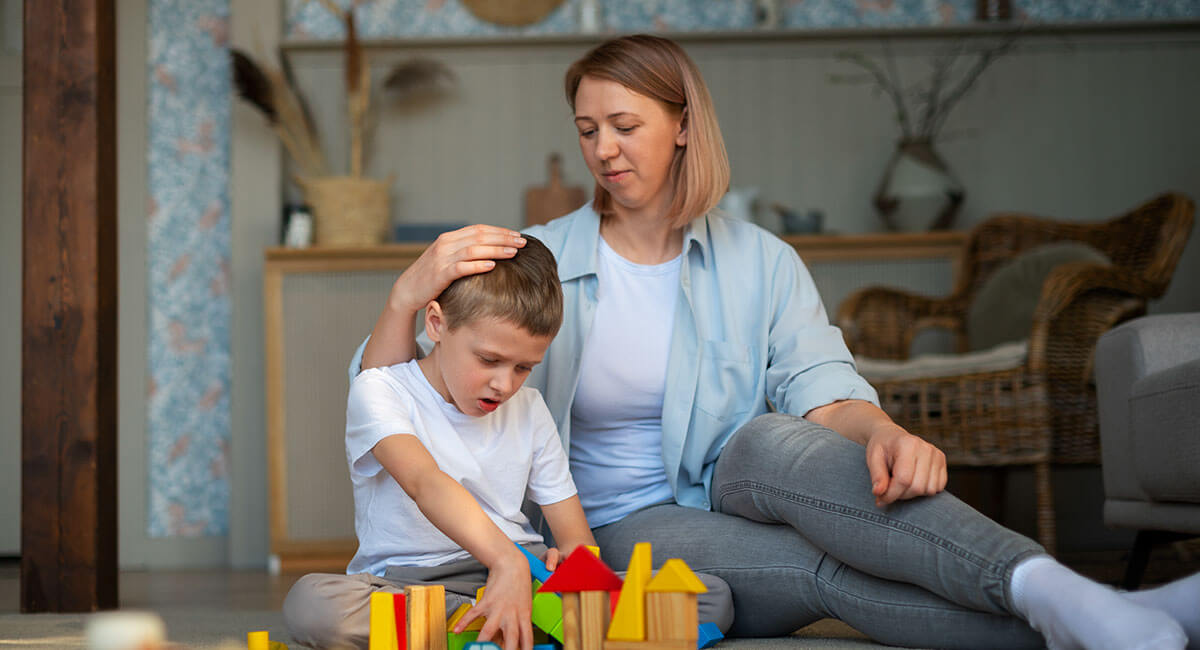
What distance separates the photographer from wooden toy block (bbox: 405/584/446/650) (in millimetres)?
1036

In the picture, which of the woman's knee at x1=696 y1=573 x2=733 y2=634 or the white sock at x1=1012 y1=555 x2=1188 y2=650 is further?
the woman's knee at x1=696 y1=573 x2=733 y2=634

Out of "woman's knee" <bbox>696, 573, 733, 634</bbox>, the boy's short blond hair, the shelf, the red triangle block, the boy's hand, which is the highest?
the shelf

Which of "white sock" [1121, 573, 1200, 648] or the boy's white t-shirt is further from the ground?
the boy's white t-shirt

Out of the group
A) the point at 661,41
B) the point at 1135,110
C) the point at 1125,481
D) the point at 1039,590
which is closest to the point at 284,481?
the point at 661,41

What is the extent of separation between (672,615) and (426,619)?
264 mm

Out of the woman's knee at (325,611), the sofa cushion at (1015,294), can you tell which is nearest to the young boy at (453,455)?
the woman's knee at (325,611)

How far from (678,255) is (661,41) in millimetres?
338

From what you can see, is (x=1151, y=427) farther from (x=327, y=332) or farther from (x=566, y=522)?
(x=327, y=332)

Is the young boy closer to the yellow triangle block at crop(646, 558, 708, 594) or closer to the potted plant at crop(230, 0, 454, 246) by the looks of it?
the yellow triangle block at crop(646, 558, 708, 594)

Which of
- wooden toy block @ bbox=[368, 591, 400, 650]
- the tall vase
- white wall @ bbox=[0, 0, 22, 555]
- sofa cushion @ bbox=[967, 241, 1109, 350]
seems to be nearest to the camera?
wooden toy block @ bbox=[368, 591, 400, 650]

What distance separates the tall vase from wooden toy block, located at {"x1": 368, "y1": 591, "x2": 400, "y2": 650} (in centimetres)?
262

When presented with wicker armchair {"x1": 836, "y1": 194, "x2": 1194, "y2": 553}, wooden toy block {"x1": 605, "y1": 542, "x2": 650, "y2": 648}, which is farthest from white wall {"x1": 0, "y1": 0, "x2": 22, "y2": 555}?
wooden toy block {"x1": 605, "y1": 542, "x2": 650, "y2": 648}

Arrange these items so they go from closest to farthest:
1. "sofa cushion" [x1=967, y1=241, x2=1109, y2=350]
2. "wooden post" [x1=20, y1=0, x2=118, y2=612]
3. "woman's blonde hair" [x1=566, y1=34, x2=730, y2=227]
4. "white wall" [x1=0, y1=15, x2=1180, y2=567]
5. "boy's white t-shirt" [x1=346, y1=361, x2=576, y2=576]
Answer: "boy's white t-shirt" [x1=346, y1=361, x2=576, y2=576], "woman's blonde hair" [x1=566, y1=34, x2=730, y2=227], "wooden post" [x1=20, y1=0, x2=118, y2=612], "sofa cushion" [x1=967, y1=241, x2=1109, y2=350], "white wall" [x1=0, y1=15, x2=1180, y2=567]

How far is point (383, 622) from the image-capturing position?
40.0 inches
